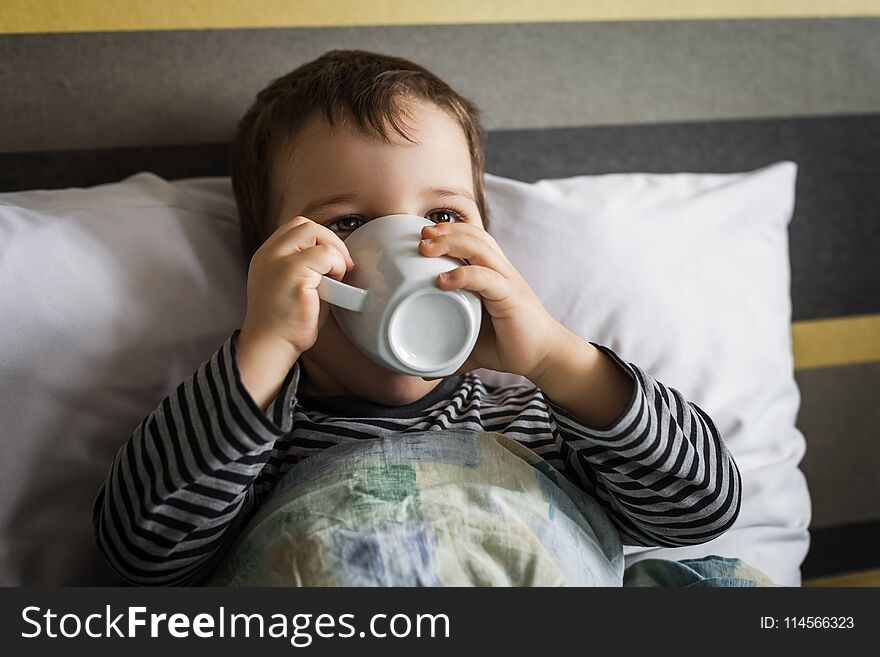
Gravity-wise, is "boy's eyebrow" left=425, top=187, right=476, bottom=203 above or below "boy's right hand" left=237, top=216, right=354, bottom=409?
above

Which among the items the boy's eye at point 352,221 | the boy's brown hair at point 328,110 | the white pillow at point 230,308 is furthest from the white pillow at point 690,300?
the boy's eye at point 352,221

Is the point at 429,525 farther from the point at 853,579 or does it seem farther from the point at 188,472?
the point at 853,579

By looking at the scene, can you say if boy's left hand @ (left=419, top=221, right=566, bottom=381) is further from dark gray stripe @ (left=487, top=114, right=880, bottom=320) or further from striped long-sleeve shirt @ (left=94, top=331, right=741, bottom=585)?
dark gray stripe @ (left=487, top=114, right=880, bottom=320)

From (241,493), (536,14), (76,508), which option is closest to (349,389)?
(241,493)

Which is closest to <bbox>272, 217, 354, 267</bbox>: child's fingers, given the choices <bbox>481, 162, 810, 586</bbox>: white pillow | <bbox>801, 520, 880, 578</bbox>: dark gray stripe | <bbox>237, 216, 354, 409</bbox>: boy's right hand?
<bbox>237, 216, 354, 409</bbox>: boy's right hand

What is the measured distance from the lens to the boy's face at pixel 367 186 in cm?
87

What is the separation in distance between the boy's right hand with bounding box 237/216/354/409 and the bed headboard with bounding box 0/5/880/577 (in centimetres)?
41

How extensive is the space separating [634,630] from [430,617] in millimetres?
180

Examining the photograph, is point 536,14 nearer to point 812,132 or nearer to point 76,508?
point 812,132

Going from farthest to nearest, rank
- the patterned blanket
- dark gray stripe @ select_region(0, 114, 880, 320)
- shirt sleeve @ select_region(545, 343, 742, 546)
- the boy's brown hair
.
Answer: dark gray stripe @ select_region(0, 114, 880, 320)
the boy's brown hair
shirt sleeve @ select_region(545, 343, 742, 546)
the patterned blanket

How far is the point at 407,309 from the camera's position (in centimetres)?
73

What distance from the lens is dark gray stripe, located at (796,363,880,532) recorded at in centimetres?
131

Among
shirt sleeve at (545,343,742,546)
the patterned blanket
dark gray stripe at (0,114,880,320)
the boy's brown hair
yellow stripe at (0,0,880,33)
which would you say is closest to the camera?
the patterned blanket

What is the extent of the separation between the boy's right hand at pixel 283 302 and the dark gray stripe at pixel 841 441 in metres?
0.85
